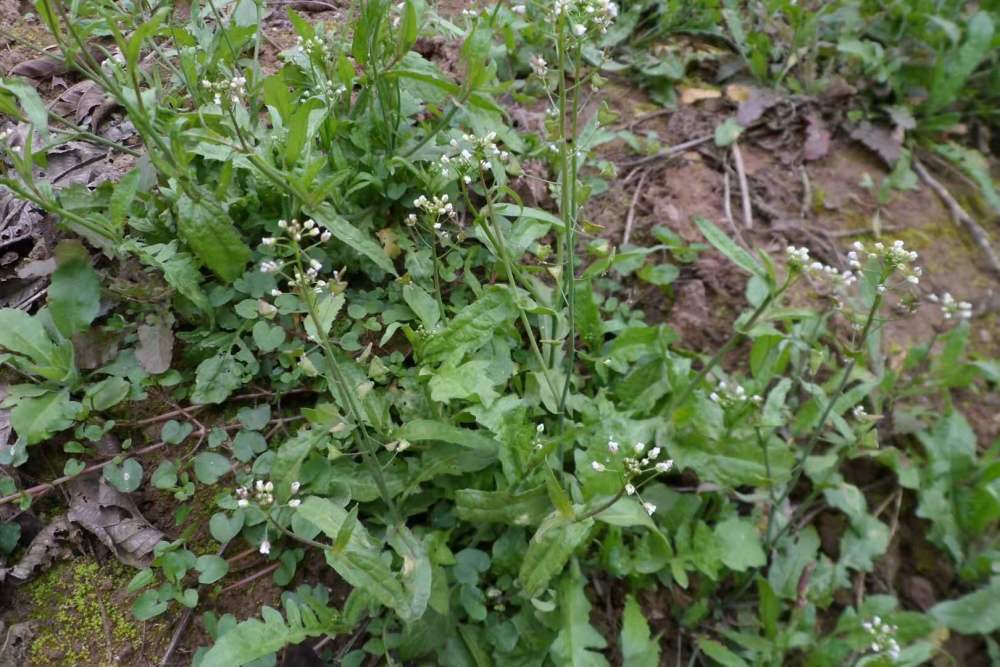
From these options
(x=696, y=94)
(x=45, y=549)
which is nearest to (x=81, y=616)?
(x=45, y=549)

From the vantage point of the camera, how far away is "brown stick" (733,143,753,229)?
314cm

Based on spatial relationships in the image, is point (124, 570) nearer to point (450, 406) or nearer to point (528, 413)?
point (450, 406)

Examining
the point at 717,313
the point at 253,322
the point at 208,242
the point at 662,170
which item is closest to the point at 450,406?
the point at 253,322

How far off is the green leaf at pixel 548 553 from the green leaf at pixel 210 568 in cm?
85

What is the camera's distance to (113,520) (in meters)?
1.99

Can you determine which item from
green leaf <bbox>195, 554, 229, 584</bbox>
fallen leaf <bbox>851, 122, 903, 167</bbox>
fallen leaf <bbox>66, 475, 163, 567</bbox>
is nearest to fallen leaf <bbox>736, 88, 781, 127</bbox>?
fallen leaf <bbox>851, 122, 903, 167</bbox>

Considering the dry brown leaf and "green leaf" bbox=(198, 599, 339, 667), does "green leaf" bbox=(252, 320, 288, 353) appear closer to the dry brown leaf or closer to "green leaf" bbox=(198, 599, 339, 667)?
"green leaf" bbox=(198, 599, 339, 667)

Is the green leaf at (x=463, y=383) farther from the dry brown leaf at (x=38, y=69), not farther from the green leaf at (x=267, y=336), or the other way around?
the dry brown leaf at (x=38, y=69)

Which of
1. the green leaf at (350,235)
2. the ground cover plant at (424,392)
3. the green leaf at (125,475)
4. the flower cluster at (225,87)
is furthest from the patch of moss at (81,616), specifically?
the flower cluster at (225,87)

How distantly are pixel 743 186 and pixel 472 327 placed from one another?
71.4 inches

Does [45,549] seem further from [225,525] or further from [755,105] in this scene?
[755,105]

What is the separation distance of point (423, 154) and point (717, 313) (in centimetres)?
139

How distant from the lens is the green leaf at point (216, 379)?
2.12m

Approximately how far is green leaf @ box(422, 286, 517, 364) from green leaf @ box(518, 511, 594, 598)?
0.59 metres
